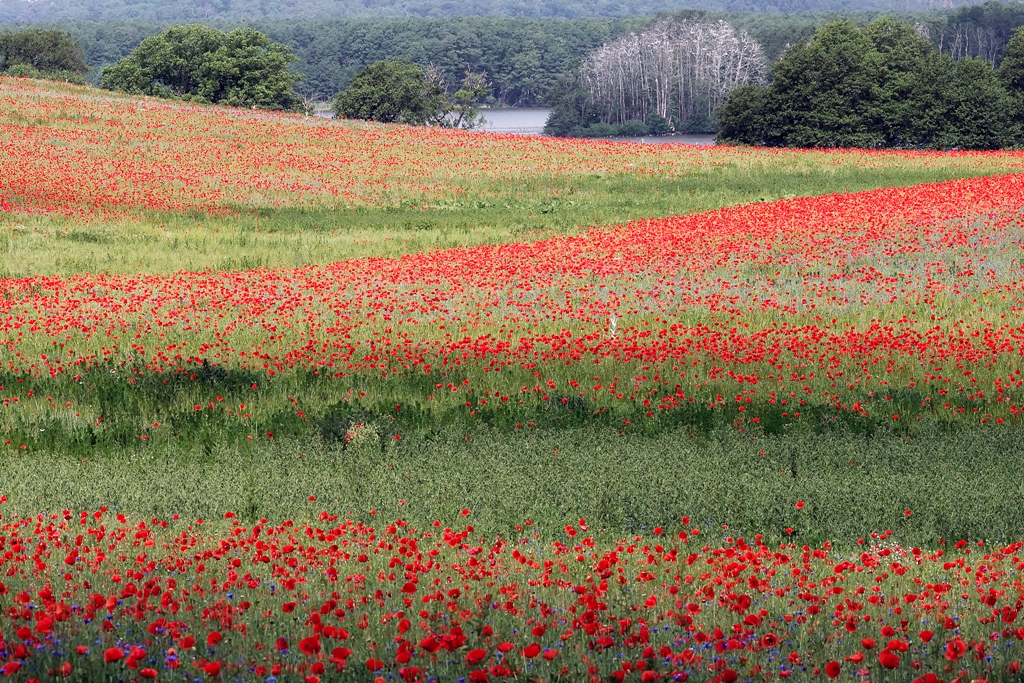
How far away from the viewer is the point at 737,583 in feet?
22.2

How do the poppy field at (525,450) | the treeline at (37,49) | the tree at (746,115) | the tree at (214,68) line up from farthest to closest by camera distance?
the treeline at (37,49) → the tree at (214,68) → the tree at (746,115) → the poppy field at (525,450)

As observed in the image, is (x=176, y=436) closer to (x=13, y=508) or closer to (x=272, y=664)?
(x=13, y=508)

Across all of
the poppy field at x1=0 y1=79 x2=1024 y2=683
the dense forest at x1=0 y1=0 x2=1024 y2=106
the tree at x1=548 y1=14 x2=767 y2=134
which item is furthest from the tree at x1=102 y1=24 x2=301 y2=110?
the poppy field at x1=0 y1=79 x2=1024 y2=683

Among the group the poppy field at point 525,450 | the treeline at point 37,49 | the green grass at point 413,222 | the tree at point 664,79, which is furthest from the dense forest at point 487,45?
the poppy field at point 525,450

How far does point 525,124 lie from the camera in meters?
126

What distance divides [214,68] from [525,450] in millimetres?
74011

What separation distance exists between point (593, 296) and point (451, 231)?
13797 millimetres

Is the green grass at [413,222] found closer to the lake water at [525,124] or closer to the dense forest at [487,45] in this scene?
the lake water at [525,124]

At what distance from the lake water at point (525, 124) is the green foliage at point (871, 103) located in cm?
3134

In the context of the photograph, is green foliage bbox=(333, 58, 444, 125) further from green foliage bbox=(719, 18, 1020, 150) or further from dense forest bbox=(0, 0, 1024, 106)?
dense forest bbox=(0, 0, 1024, 106)

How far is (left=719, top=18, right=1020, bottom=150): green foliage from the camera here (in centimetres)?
6681

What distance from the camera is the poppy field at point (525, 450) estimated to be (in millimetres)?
5676

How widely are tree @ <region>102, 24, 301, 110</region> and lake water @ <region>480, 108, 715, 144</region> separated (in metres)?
26.0

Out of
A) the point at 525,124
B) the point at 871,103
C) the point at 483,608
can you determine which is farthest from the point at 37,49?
the point at 483,608
